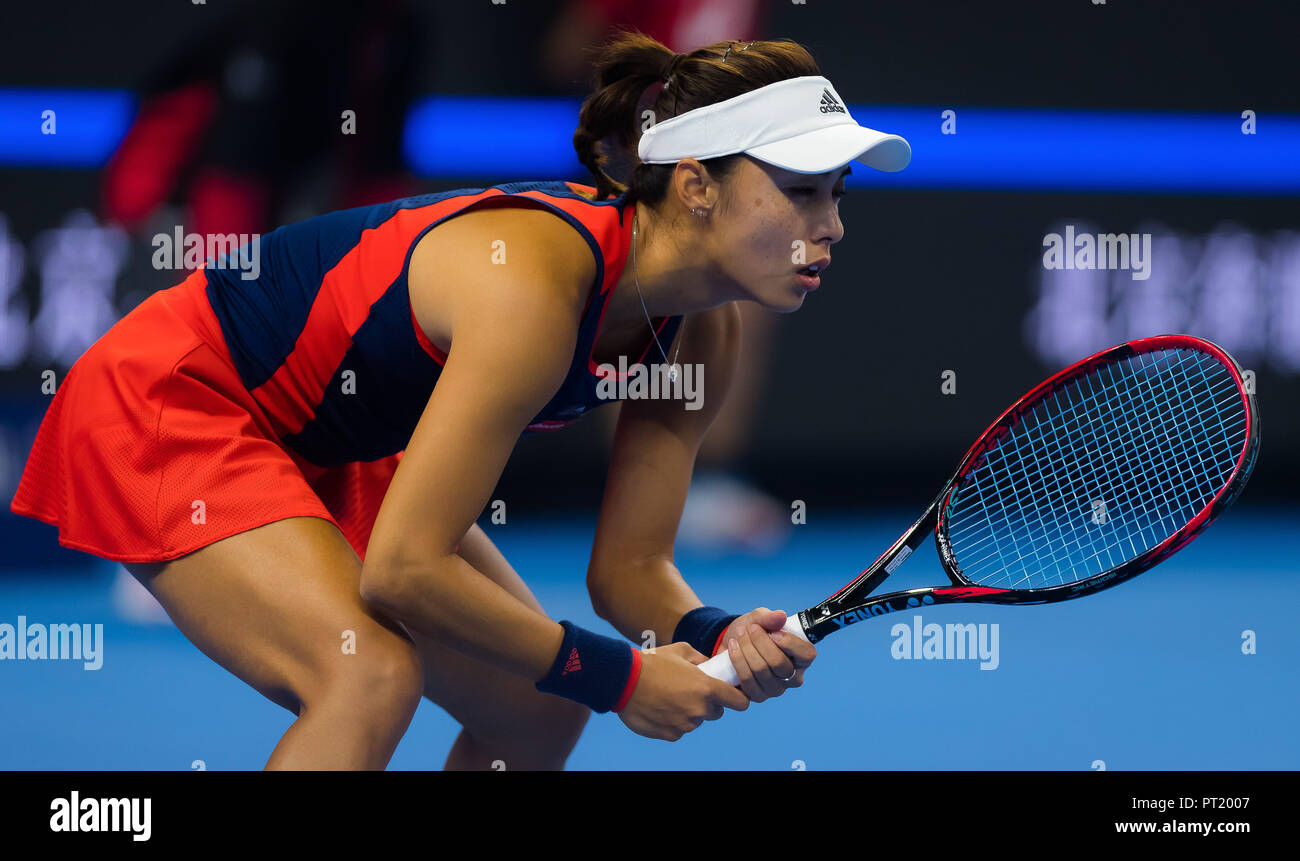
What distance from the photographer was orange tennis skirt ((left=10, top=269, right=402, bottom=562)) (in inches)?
63.2

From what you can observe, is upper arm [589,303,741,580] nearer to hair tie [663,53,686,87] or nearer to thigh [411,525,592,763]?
thigh [411,525,592,763]

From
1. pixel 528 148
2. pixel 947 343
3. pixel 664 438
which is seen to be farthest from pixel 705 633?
pixel 947 343

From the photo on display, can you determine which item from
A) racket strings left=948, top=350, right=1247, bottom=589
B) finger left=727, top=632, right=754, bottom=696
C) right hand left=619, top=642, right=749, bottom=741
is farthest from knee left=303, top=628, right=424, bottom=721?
racket strings left=948, top=350, right=1247, bottom=589

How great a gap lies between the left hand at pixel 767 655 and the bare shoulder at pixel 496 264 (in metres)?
0.47

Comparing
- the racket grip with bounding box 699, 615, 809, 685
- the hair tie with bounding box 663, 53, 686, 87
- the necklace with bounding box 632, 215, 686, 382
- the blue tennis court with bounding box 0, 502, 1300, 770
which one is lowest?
the blue tennis court with bounding box 0, 502, 1300, 770

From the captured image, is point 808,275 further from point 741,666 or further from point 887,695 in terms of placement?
point 887,695

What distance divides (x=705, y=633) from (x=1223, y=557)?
3.66 metres

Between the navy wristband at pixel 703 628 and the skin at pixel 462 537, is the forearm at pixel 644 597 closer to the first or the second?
the navy wristband at pixel 703 628

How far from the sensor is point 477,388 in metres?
1.49

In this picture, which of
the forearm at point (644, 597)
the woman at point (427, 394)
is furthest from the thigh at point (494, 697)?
the forearm at point (644, 597)

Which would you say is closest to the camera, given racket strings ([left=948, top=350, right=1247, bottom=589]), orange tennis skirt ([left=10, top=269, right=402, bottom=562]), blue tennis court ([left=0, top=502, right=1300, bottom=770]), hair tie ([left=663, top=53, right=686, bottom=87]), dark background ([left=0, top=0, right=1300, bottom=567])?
orange tennis skirt ([left=10, top=269, right=402, bottom=562])

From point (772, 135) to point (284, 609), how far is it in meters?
0.81

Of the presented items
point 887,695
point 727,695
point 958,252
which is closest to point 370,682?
point 727,695
